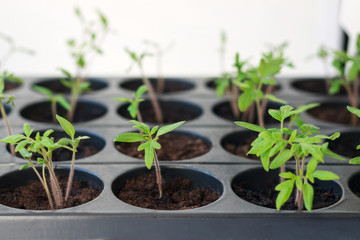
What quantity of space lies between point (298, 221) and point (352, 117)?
826 millimetres

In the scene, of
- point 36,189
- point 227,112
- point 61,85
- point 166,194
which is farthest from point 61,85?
point 166,194

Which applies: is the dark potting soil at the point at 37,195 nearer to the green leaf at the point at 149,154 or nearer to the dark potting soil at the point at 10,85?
the green leaf at the point at 149,154

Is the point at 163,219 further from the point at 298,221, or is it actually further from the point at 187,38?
the point at 187,38

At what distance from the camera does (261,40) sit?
215 cm

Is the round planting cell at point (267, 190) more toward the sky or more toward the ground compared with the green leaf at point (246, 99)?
more toward the ground

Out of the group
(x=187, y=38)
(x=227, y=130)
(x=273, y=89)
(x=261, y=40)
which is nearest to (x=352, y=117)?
(x=273, y=89)

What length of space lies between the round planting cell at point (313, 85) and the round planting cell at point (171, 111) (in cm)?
48

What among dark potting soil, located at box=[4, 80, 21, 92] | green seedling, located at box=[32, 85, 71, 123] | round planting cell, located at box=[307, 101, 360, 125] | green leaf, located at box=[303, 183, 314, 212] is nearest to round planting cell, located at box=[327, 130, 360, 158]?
round planting cell, located at box=[307, 101, 360, 125]

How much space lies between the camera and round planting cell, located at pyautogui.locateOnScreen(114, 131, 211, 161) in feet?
4.21

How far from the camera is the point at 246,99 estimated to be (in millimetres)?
1069

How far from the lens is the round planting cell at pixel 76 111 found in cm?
156

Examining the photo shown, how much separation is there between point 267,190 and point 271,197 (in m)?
0.03

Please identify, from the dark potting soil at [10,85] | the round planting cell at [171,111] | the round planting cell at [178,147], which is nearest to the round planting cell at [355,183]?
the round planting cell at [178,147]

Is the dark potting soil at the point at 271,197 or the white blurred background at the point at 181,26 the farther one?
the white blurred background at the point at 181,26
